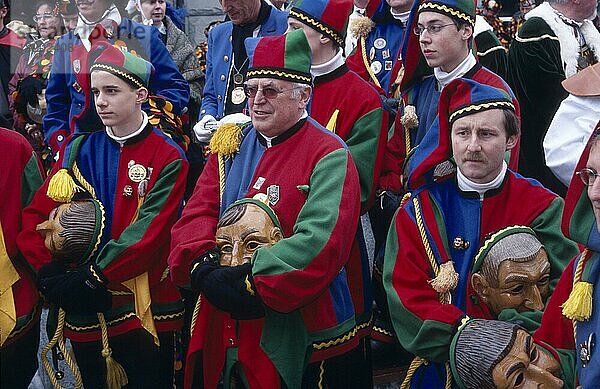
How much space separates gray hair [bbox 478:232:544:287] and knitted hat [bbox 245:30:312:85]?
113 centimetres

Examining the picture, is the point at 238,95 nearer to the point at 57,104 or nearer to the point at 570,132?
the point at 57,104

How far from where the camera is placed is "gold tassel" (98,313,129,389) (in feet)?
15.5

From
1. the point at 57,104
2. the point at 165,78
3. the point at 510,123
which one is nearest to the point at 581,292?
the point at 510,123

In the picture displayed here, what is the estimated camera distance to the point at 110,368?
4746mm

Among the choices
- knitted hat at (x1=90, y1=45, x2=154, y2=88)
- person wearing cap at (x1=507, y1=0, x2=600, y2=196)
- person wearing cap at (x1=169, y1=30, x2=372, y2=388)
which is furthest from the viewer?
person wearing cap at (x1=507, y1=0, x2=600, y2=196)

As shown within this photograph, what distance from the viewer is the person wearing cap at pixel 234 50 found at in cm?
559

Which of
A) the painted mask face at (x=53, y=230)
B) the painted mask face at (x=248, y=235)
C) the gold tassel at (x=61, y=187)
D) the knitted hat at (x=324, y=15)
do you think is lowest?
the painted mask face at (x=53, y=230)

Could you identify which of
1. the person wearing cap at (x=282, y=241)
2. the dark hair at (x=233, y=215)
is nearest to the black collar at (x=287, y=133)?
the person wearing cap at (x=282, y=241)

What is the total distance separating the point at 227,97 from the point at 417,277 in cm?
220

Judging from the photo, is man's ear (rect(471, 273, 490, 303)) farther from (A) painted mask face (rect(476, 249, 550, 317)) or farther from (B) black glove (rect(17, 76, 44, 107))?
(B) black glove (rect(17, 76, 44, 107))

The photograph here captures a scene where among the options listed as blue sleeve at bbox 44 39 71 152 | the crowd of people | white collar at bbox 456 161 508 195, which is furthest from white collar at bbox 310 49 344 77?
blue sleeve at bbox 44 39 71 152

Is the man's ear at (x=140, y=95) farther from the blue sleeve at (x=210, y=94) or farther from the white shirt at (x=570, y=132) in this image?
the white shirt at (x=570, y=132)

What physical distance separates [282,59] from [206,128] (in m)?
1.41

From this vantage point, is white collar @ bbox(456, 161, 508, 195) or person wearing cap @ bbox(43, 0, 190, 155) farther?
person wearing cap @ bbox(43, 0, 190, 155)
